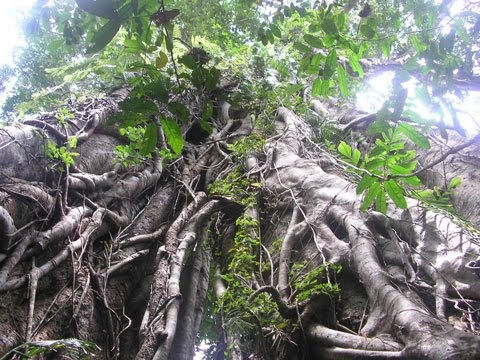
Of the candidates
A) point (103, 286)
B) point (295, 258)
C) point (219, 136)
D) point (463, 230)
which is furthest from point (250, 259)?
point (219, 136)

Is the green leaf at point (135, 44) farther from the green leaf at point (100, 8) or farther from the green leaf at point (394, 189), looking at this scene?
the green leaf at point (394, 189)

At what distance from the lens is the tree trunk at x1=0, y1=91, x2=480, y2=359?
1557 mm

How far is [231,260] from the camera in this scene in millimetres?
2494

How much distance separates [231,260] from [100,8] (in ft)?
5.90

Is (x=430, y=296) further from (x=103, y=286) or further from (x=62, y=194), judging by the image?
(x=62, y=194)

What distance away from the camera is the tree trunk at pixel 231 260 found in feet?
5.11

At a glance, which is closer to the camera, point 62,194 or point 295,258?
point 295,258

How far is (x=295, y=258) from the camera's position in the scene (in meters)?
2.20

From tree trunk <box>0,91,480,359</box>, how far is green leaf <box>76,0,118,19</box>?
3.22 ft

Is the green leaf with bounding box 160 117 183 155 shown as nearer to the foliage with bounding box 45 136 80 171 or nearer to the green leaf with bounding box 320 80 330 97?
the green leaf with bounding box 320 80 330 97

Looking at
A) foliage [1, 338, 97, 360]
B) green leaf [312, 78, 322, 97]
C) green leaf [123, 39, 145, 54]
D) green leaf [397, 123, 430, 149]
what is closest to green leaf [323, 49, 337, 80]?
green leaf [312, 78, 322, 97]

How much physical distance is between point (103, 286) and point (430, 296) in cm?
173

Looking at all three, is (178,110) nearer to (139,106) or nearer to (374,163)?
(139,106)

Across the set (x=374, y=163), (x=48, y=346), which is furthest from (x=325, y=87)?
(x=48, y=346)
